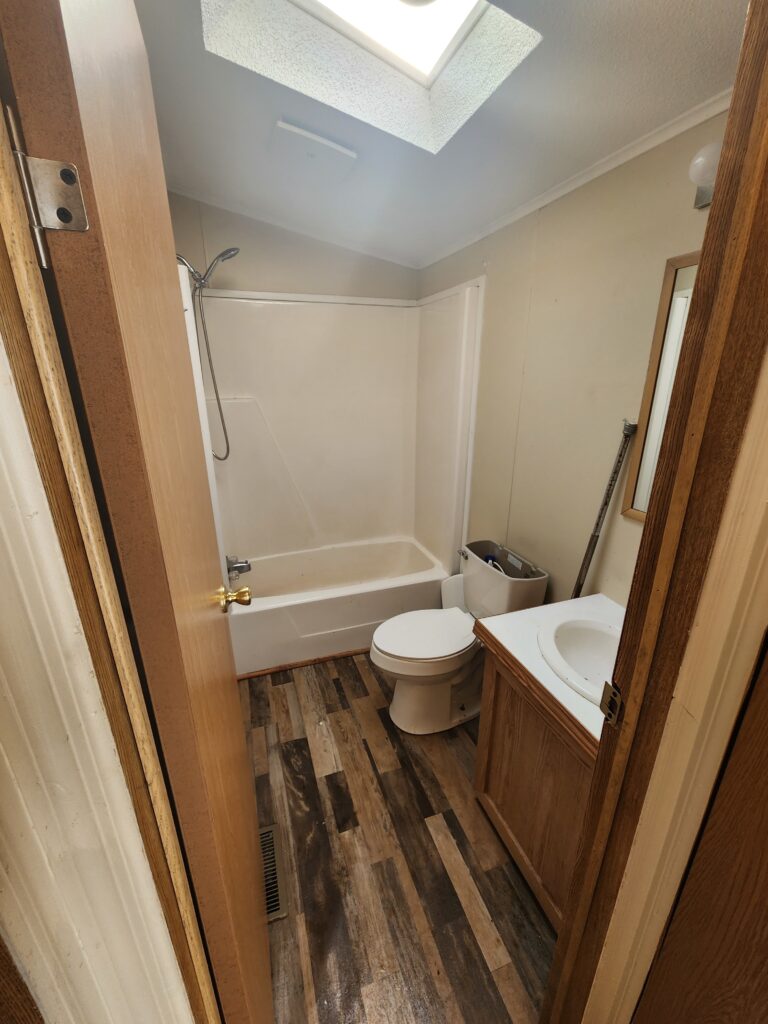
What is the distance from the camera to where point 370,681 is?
6.91 feet

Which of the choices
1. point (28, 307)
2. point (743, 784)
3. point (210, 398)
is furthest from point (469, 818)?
point (210, 398)

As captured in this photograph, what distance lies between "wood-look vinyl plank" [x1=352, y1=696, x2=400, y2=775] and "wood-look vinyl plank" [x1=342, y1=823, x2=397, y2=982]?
0.27m

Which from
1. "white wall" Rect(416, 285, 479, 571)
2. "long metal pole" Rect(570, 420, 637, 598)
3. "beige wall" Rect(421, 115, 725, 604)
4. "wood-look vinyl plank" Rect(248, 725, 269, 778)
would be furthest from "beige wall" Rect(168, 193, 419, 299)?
"wood-look vinyl plank" Rect(248, 725, 269, 778)

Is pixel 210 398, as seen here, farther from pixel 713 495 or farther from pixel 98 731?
pixel 713 495

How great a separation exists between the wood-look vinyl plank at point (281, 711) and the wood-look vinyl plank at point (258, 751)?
74 millimetres

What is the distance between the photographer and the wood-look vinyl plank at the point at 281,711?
1.80m

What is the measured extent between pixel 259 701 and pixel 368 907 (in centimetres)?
100

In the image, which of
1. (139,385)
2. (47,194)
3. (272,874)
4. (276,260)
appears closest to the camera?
(47,194)

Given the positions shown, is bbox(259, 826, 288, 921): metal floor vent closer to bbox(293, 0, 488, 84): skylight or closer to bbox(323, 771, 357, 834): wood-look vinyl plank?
bbox(323, 771, 357, 834): wood-look vinyl plank

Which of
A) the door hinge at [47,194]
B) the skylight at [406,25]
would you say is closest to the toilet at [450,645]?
the door hinge at [47,194]

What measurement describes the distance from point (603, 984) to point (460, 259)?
8.18 ft

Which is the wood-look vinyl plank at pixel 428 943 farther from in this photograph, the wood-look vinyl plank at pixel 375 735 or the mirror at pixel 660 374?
the mirror at pixel 660 374

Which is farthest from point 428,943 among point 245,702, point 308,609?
point 308,609

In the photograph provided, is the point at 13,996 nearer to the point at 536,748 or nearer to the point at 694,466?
the point at 694,466
